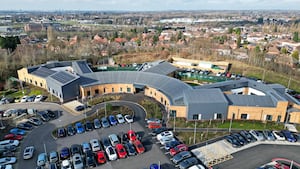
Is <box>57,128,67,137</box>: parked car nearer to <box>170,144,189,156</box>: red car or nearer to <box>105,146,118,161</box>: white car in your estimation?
<box>105,146,118,161</box>: white car

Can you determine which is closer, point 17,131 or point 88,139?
point 88,139

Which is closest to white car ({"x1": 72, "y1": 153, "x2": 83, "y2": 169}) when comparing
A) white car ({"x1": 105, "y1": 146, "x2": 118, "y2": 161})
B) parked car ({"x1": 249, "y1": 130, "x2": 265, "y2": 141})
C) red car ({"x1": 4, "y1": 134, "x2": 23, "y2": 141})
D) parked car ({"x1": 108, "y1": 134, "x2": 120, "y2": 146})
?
white car ({"x1": 105, "y1": 146, "x2": 118, "y2": 161})

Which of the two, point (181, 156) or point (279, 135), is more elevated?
point (279, 135)

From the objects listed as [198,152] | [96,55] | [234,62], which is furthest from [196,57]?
[198,152]

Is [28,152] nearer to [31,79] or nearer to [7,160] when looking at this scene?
[7,160]

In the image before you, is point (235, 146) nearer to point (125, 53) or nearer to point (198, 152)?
point (198, 152)

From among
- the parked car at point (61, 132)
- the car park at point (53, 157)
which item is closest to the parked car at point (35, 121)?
the parked car at point (61, 132)

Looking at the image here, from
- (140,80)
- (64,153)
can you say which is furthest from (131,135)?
(140,80)

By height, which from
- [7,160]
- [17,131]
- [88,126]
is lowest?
[7,160]
